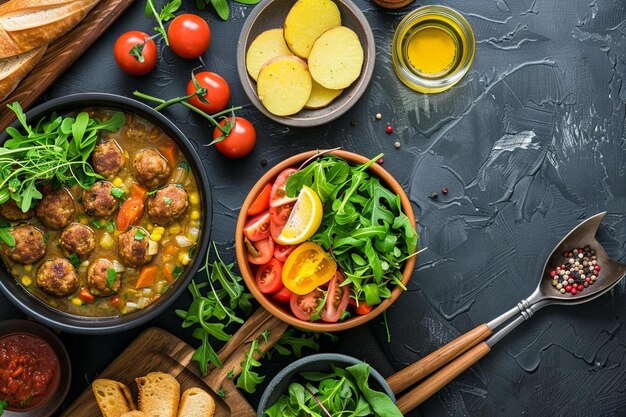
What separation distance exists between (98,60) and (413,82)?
5.49ft

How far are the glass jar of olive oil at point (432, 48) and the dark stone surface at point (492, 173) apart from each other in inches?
2.8

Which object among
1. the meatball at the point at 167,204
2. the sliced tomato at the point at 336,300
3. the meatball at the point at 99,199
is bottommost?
the sliced tomato at the point at 336,300

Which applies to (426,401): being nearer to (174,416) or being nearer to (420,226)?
(420,226)

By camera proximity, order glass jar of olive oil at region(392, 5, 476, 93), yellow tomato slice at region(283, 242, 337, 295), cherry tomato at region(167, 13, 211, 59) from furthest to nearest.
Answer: glass jar of olive oil at region(392, 5, 476, 93), cherry tomato at region(167, 13, 211, 59), yellow tomato slice at region(283, 242, 337, 295)

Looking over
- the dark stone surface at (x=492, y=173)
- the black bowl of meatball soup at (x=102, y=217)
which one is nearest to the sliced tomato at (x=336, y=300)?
the dark stone surface at (x=492, y=173)

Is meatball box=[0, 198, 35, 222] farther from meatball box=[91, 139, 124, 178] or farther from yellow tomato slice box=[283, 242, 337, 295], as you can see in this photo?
yellow tomato slice box=[283, 242, 337, 295]

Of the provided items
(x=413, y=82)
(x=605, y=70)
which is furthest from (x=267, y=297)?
(x=605, y=70)

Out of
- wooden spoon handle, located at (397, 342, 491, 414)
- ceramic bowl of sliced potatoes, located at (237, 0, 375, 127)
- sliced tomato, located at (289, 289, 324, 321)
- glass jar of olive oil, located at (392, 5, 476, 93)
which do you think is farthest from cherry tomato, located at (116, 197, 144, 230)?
wooden spoon handle, located at (397, 342, 491, 414)

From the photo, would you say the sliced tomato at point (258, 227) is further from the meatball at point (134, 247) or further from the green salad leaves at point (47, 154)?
the green salad leaves at point (47, 154)

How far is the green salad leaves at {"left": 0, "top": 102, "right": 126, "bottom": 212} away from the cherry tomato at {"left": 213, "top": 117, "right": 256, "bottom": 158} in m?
0.51

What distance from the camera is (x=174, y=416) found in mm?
3924

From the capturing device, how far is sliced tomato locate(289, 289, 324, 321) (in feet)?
12.4

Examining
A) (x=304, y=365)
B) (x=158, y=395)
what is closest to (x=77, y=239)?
(x=158, y=395)

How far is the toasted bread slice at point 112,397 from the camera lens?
Answer: 3867mm
